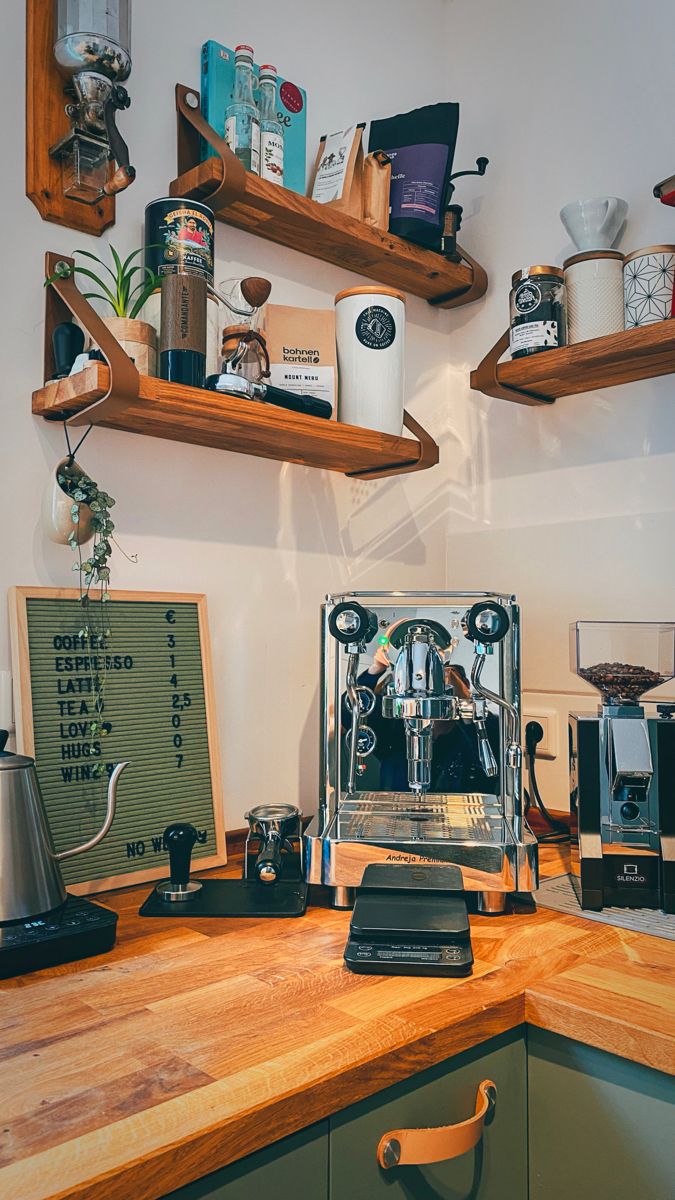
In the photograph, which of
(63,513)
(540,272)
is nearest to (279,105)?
(540,272)

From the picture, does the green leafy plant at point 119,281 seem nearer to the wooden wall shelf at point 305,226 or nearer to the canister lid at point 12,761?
the wooden wall shelf at point 305,226

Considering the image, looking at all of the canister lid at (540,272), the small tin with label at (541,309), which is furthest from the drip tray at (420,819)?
the canister lid at (540,272)

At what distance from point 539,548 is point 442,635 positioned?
20.0 inches

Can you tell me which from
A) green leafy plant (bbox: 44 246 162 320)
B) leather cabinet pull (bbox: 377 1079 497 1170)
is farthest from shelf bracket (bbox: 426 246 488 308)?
leather cabinet pull (bbox: 377 1079 497 1170)

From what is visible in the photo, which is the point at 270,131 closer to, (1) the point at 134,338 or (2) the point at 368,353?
(2) the point at 368,353

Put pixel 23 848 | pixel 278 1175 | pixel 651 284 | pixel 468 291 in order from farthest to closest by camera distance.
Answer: pixel 468 291, pixel 651 284, pixel 23 848, pixel 278 1175

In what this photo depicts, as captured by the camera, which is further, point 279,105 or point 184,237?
point 279,105

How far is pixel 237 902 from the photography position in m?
1.24

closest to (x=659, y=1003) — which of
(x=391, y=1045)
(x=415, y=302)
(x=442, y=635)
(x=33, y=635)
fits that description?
(x=391, y=1045)

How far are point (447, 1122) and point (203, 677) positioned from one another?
29.3 inches

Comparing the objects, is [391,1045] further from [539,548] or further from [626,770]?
[539,548]

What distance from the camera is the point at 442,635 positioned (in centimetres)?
136

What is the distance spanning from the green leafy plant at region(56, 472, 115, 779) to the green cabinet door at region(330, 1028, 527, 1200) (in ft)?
2.02

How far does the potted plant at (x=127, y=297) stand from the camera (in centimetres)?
125
